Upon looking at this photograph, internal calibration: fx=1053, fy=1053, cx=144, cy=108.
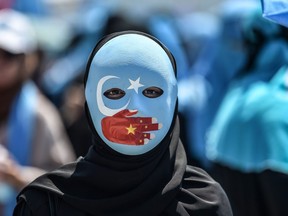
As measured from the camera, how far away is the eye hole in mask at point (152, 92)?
337 centimetres

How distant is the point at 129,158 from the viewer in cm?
332

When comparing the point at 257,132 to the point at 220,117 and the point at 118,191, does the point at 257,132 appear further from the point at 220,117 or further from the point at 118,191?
the point at 118,191

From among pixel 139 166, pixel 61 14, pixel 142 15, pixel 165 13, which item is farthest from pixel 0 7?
pixel 61 14

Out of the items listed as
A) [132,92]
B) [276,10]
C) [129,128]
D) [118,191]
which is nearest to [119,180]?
[118,191]

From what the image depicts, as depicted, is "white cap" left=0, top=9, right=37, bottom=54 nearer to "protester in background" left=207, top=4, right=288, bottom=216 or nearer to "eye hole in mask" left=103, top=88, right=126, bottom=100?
"protester in background" left=207, top=4, right=288, bottom=216

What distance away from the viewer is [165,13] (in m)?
9.24

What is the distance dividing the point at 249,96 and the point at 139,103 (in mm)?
1538

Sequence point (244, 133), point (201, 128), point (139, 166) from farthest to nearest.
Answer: point (201, 128), point (244, 133), point (139, 166)

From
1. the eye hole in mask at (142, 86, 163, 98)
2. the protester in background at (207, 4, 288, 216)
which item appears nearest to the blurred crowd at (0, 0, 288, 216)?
the protester in background at (207, 4, 288, 216)

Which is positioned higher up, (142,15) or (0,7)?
(0,7)

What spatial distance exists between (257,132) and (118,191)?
1.43 meters

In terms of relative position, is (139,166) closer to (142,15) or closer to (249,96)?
(249,96)

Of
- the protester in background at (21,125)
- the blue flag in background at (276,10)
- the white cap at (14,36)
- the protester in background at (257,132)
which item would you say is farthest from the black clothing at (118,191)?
the white cap at (14,36)

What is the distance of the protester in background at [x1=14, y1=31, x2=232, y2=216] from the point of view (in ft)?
10.8
